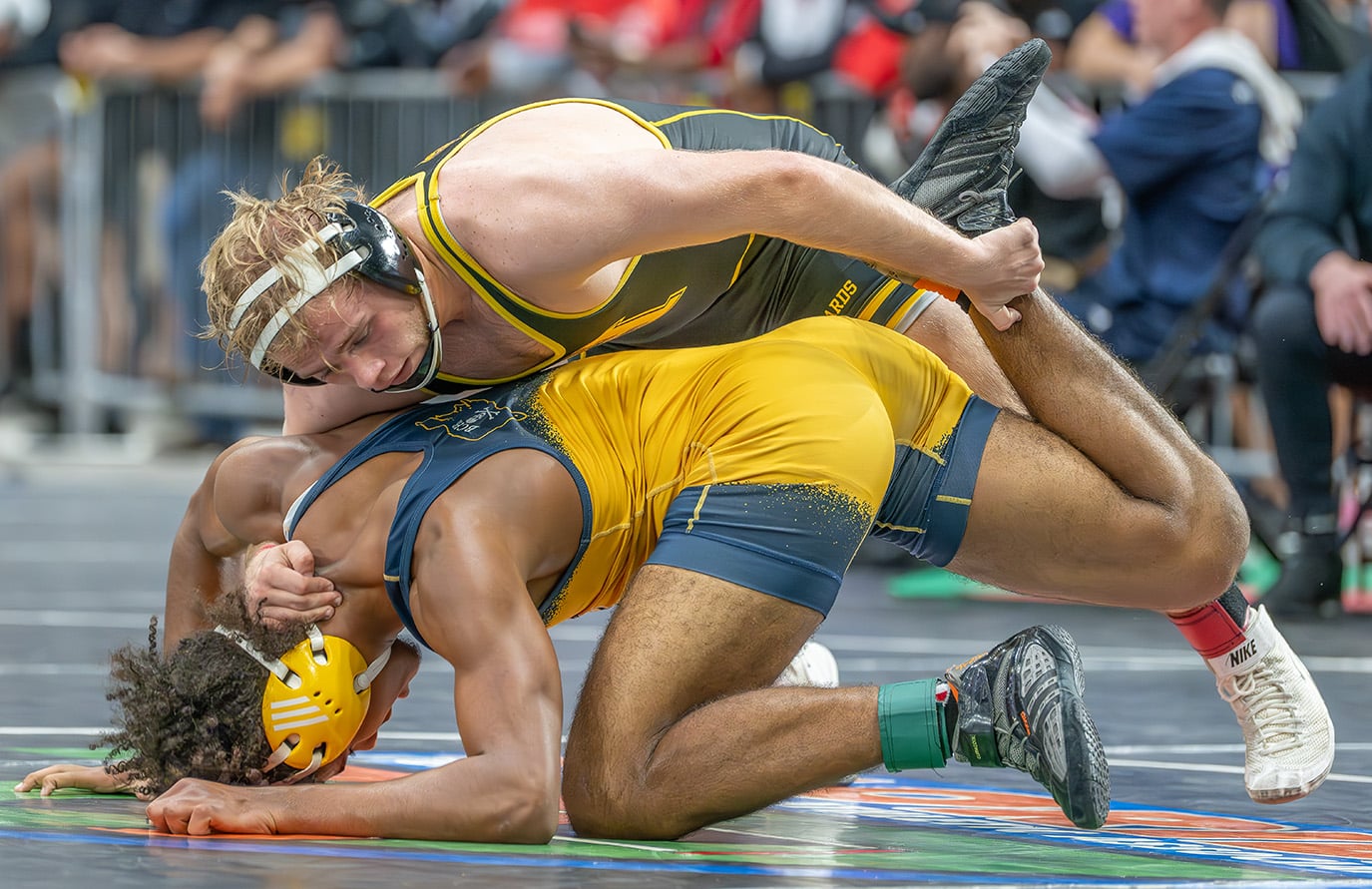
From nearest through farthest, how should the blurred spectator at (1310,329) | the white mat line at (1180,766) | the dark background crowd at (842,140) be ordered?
the white mat line at (1180,766) → the blurred spectator at (1310,329) → the dark background crowd at (842,140)

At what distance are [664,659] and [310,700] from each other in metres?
0.58

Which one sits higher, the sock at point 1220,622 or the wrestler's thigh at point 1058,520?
the wrestler's thigh at point 1058,520

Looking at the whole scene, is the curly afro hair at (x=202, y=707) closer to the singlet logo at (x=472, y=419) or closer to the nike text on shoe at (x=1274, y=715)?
the singlet logo at (x=472, y=419)

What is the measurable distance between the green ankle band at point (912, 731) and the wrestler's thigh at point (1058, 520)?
58 cm

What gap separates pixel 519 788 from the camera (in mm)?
3156

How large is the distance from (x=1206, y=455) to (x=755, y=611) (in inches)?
39.6

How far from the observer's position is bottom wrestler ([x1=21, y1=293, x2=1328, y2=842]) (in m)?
3.22

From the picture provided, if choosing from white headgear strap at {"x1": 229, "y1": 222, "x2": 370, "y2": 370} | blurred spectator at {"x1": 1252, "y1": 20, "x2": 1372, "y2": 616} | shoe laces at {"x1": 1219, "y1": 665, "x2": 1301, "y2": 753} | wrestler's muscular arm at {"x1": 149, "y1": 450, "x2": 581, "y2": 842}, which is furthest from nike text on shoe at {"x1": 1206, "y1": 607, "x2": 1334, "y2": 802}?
blurred spectator at {"x1": 1252, "y1": 20, "x2": 1372, "y2": 616}

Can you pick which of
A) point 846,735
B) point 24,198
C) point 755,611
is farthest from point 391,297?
point 24,198

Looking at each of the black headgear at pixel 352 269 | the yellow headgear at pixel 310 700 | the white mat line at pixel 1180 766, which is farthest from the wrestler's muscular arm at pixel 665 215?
the white mat line at pixel 1180 766

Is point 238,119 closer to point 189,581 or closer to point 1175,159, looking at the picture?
point 1175,159

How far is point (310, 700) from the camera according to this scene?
337 centimetres

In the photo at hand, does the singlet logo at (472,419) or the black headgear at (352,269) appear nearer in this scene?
the black headgear at (352,269)

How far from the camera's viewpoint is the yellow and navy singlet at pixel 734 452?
11.5 ft
